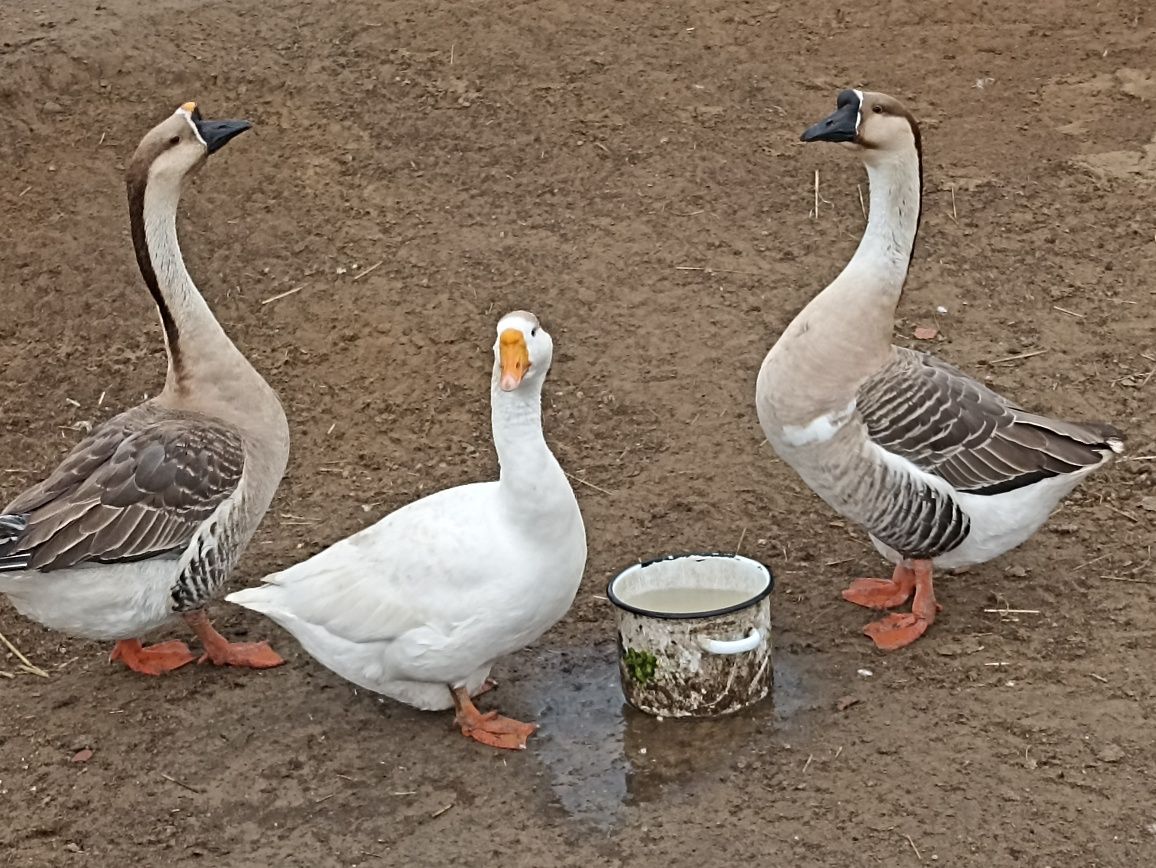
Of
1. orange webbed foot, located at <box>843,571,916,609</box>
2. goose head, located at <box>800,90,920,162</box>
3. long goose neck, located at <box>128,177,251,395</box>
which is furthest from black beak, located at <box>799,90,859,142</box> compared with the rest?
long goose neck, located at <box>128,177,251,395</box>

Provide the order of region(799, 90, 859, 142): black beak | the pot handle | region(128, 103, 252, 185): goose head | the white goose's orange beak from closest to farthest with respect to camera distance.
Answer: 1. the white goose's orange beak
2. the pot handle
3. region(799, 90, 859, 142): black beak
4. region(128, 103, 252, 185): goose head

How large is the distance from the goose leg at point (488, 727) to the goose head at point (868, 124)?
209 cm

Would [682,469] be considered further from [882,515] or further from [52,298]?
[52,298]

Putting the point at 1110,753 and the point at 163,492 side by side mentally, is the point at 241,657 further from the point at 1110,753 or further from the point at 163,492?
the point at 1110,753

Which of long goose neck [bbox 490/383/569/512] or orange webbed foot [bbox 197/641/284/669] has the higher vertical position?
long goose neck [bbox 490/383/569/512]

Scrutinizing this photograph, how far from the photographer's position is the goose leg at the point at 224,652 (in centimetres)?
462

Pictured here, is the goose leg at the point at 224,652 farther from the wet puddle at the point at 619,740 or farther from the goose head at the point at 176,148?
the goose head at the point at 176,148

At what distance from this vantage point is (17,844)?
387 cm

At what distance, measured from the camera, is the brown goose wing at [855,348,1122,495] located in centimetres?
443

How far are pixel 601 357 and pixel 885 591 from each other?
6.77 feet

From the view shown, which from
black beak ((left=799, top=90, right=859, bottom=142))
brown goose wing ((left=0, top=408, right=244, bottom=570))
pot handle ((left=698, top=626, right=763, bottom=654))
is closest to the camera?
pot handle ((left=698, top=626, right=763, bottom=654))

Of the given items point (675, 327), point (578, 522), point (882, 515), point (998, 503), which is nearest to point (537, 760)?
point (578, 522)

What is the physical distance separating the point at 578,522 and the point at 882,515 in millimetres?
1111

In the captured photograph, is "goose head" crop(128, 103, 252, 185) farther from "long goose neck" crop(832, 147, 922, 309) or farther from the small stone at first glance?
the small stone
